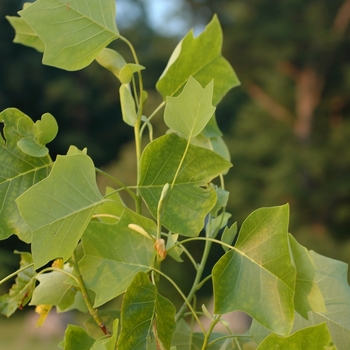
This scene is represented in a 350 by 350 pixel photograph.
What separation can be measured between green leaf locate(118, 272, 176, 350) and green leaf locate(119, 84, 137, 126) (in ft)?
0.42

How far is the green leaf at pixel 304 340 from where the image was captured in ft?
0.95

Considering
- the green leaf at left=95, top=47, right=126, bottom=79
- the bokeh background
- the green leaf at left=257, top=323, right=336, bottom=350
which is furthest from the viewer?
the bokeh background

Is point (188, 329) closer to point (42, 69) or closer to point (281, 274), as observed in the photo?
point (281, 274)

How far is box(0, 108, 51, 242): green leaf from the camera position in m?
0.33

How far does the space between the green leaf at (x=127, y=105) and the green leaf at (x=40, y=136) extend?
0.06 metres

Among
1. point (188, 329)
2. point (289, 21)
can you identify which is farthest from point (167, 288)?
point (188, 329)

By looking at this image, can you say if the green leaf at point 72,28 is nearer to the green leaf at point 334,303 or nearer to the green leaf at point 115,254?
the green leaf at point 115,254

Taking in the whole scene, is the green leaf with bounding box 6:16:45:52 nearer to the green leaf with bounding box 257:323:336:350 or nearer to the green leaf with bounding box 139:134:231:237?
the green leaf with bounding box 139:134:231:237

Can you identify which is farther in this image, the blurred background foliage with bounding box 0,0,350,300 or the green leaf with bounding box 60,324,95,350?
the blurred background foliage with bounding box 0,0,350,300

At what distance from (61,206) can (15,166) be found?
2.3 inches

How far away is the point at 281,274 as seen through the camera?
30cm

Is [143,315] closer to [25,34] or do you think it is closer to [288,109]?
[25,34]

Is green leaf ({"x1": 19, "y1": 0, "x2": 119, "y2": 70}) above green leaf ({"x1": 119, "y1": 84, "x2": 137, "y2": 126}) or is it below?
above

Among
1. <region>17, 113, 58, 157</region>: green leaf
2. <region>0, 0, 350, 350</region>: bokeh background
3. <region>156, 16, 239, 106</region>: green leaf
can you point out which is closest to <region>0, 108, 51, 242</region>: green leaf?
<region>17, 113, 58, 157</region>: green leaf
